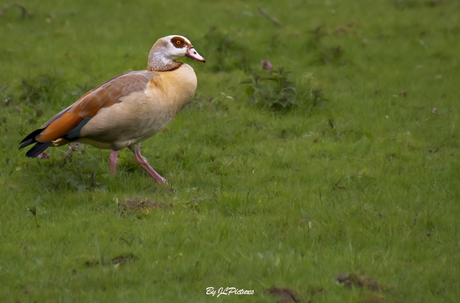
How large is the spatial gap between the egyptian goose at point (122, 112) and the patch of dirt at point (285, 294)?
2.34 metres

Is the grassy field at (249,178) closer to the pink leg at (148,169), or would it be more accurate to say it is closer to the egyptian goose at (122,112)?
the pink leg at (148,169)

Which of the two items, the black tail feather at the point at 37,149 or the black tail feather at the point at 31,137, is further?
the black tail feather at the point at 31,137

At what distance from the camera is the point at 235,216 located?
5.05 m

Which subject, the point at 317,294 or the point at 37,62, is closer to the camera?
the point at 317,294

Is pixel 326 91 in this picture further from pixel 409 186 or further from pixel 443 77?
pixel 409 186

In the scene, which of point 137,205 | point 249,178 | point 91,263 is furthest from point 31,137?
point 249,178

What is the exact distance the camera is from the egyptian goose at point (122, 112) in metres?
5.40

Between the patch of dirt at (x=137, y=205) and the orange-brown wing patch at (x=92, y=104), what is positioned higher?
the orange-brown wing patch at (x=92, y=104)

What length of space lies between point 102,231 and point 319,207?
1.92 meters

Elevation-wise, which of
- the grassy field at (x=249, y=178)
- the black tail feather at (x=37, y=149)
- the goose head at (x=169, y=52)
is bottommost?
the grassy field at (x=249, y=178)

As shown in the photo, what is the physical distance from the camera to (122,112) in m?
5.39

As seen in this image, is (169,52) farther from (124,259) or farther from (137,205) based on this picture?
(124,259)

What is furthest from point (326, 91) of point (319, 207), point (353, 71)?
point (319, 207)

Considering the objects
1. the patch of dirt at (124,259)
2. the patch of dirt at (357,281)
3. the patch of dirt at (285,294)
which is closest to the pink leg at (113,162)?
the patch of dirt at (124,259)
